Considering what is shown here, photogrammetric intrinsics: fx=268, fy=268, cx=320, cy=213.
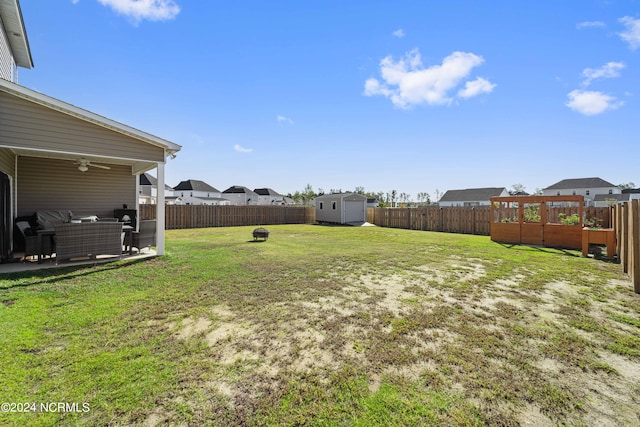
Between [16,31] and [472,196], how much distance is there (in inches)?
1967

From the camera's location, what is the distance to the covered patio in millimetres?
5250

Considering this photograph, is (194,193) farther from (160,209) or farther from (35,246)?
(35,246)

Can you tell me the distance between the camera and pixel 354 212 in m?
23.6

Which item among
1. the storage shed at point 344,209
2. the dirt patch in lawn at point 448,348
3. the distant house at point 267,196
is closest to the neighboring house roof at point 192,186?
the distant house at point 267,196

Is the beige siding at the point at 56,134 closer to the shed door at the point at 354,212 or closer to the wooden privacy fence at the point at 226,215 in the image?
the wooden privacy fence at the point at 226,215

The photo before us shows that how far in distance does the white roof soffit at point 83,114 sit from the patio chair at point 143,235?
6.50 ft

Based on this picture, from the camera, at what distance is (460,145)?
67.2ft

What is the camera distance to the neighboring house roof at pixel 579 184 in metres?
47.1

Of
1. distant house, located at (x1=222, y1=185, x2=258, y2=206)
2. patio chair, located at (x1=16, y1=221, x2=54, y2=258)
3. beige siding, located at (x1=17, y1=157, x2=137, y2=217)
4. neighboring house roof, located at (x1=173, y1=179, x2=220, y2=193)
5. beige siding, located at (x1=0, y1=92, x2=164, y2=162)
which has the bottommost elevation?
patio chair, located at (x1=16, y1=221, x2=54, y2=258)

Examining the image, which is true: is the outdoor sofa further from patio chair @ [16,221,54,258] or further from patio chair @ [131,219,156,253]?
patio chair @ [131,219,156,253]

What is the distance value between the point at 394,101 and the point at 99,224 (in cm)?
1319

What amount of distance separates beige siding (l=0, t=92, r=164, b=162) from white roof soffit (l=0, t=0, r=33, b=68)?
3315 millimetres

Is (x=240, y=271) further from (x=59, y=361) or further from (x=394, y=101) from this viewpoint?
(x=394, y=101)

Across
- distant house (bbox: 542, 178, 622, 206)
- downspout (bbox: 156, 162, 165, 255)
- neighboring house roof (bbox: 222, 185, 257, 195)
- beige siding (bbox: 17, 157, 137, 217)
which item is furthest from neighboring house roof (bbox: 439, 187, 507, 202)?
beige siding (bbox: 17, 157, 137, 217)
